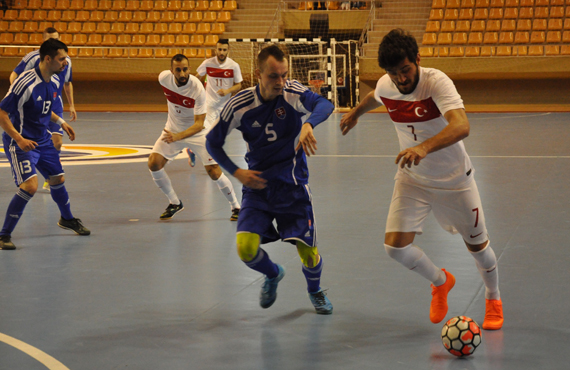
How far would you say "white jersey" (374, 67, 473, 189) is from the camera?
12.2ft

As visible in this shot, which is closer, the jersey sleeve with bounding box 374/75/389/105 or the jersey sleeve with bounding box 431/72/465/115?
the jersey sleeve with bounding box 431/72/465/115

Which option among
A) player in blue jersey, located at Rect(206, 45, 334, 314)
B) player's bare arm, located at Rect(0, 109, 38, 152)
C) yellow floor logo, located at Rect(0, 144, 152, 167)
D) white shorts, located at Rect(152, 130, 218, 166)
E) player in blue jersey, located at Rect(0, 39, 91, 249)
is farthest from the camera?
yellow floor logo, located at Rect(0, 144, 152, 167)

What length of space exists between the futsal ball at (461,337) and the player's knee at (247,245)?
1.24 m

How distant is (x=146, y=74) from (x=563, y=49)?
14.6 m

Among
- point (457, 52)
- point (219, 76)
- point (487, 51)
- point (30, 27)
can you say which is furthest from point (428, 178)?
point (30, 27)

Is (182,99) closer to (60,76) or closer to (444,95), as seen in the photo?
(60,76)

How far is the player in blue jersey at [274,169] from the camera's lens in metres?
4.17

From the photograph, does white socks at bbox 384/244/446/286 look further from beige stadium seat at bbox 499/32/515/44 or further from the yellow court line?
beige stadium seat at bbox 499/32/515/44

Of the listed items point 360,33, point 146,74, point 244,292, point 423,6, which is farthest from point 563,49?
point 244,292

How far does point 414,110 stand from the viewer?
12.5ft

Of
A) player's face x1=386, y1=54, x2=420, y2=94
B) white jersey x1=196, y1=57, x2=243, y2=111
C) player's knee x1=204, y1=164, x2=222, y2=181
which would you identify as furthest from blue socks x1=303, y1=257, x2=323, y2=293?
white jersey x1=196, y1=57, x2=243, y2=111

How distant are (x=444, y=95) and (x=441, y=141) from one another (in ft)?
1.12

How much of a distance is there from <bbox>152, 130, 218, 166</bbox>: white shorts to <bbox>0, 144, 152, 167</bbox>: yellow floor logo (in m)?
4.11

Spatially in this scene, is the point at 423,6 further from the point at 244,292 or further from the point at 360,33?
the point at 244,292
